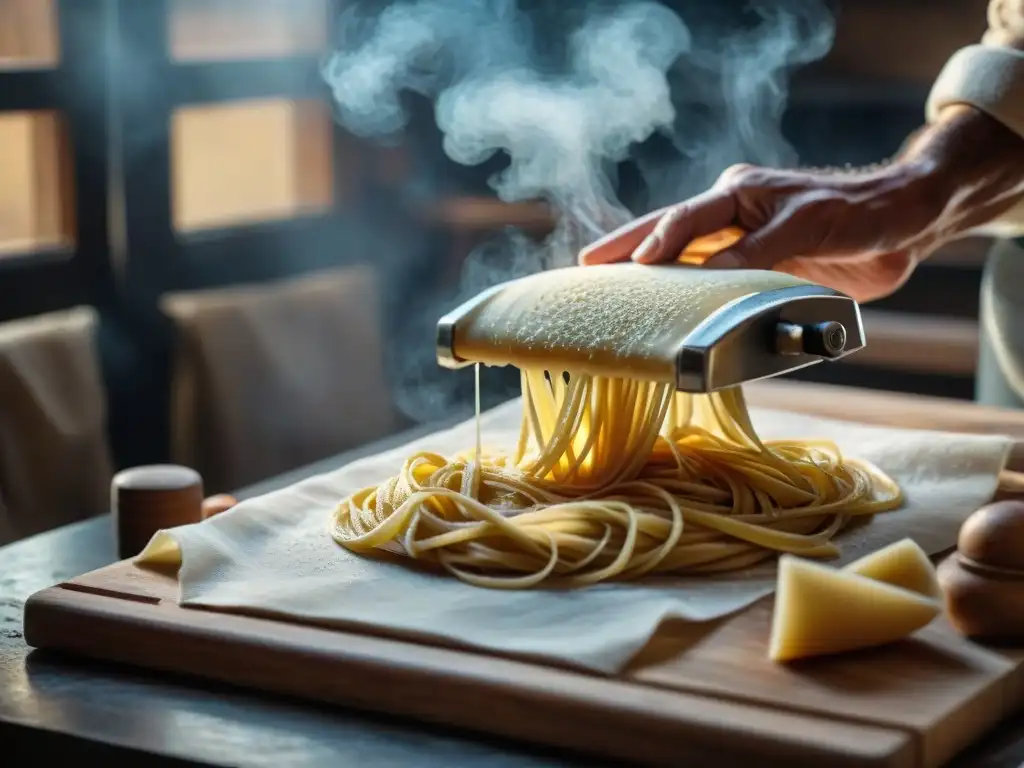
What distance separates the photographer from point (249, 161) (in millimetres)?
3629

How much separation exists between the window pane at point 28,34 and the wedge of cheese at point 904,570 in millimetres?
2129

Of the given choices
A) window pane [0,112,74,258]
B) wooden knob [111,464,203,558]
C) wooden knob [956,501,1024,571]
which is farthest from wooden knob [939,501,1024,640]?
window pane [0,112,74,258]

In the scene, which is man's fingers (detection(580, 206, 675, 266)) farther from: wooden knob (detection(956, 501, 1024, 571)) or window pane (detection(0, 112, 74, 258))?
window pane (detection(0, 112, 74, 258))

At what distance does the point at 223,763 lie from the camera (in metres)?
1.19

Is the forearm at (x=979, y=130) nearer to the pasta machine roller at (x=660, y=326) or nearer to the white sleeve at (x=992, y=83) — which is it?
the white sleeve at (x=992, y=83)

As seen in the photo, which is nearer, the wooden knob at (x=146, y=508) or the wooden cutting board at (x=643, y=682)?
the wooden cutting board at (x=643, y=682)

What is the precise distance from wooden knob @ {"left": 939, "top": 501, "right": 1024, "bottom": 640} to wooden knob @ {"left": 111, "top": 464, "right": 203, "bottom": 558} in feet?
2.85

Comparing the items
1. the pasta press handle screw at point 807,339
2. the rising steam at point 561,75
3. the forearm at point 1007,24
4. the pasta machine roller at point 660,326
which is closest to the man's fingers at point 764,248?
the pasta machine roller at point 660,326

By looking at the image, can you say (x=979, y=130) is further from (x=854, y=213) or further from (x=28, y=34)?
(x=28, y=34)

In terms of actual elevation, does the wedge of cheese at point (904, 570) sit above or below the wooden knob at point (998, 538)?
below

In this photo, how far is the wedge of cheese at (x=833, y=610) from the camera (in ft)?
4.25

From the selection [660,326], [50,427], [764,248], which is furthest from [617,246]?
[50,427]

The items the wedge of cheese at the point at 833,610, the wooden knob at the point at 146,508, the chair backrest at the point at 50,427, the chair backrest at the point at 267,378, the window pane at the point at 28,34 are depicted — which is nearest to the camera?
the wedge of cheese at the point at 833,610

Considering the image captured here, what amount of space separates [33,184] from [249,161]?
0.68 m
